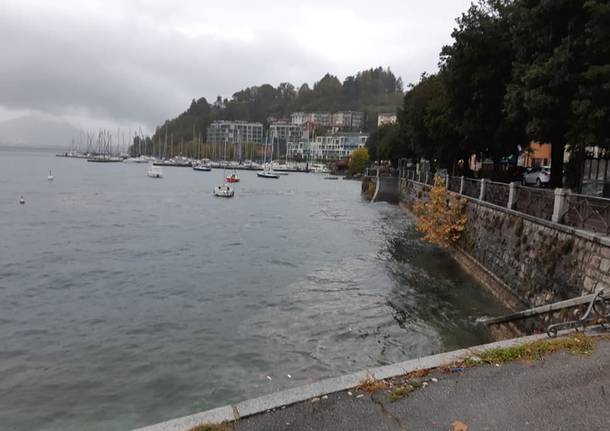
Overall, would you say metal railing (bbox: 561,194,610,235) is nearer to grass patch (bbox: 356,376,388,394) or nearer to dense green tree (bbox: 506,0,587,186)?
dense green tree (bbox: 506,0,587,186)

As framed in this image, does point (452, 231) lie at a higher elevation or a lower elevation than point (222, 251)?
higher

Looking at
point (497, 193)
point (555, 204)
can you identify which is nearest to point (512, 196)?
point (497, 193)

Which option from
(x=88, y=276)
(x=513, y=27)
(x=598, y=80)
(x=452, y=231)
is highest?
(x=513, y=27)

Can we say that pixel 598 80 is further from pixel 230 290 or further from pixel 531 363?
pixel 230 290

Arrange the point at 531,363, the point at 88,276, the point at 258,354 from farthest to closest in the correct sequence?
the point at 88,276 < the point at 258,354 < the point at 531,363

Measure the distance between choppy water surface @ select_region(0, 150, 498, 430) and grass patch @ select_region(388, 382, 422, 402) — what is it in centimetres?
484

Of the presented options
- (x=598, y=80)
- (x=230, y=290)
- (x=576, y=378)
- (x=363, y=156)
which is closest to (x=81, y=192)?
(x=230, y=290)

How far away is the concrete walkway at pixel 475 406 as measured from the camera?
531 cm

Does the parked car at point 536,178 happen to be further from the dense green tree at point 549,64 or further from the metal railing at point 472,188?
the dense green tree at point 549,64

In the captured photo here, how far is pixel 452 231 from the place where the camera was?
2489cm

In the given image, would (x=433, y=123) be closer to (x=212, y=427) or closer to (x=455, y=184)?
(x=455, y=184)

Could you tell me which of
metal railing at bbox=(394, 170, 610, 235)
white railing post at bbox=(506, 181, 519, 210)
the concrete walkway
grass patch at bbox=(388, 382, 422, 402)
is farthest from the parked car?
grass patch at bbox=(388, 382, 422, 402)

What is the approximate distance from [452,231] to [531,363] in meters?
18.6

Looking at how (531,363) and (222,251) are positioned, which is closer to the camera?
(531,363)
